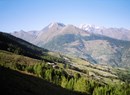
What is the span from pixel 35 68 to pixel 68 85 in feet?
106

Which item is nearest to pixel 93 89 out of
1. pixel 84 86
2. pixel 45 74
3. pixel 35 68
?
pixel 84 86

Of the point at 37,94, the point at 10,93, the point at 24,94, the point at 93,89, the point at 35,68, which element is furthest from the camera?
the point at 35,68

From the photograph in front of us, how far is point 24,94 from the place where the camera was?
52.4m

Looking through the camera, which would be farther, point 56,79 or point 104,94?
point 56,79

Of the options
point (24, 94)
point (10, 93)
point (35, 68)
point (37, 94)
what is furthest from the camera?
point (35, 68)

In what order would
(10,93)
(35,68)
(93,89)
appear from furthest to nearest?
(35,68)
(93,89)
(10,93)

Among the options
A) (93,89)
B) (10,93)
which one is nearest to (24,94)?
(10,93)

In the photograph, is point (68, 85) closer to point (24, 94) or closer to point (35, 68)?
point (35, 68)

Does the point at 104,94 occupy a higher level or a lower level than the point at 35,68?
lower

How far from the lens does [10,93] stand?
1853 inches

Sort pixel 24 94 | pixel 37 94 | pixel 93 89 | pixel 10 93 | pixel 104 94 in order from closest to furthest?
pixel 10 93 → pixel 24 94 → pixel 37 94 → pixel 104 94 → pixel 93 89

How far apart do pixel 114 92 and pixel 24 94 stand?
90357mm

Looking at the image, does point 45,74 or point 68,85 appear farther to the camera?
point 45,74

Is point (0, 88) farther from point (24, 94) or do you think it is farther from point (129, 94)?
point (129, 94)
